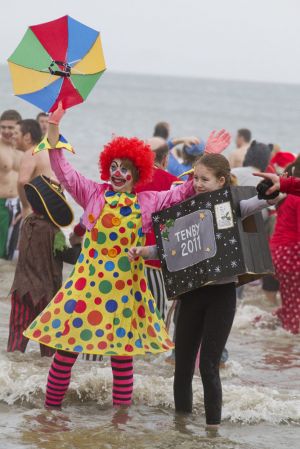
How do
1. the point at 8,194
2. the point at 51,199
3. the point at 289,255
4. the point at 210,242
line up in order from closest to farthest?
the point at 210,242 → the point at 51,199 → the point at 289,255 → the point at 8,194

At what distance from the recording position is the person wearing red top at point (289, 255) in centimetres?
965

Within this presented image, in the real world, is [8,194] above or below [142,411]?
above

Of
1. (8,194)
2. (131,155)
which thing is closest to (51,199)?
(131,155)

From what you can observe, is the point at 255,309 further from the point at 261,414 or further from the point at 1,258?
the point at 261,414

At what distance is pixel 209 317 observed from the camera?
591cm

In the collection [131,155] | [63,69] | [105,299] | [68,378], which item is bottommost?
[68,378]

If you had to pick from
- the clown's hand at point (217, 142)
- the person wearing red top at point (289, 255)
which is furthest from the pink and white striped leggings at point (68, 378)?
the person wearing red top at point (289, 255)

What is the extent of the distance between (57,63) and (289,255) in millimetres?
4062

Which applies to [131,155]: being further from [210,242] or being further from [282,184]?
[282,184]

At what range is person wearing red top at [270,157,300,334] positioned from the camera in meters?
9.65

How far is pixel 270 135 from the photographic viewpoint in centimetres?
6256

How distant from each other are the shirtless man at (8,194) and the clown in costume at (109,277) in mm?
6002

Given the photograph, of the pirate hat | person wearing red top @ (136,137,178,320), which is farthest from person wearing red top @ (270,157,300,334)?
the pirate hat

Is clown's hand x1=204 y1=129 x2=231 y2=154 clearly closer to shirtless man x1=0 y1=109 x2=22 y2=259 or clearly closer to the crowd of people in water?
the crowd of people in water
